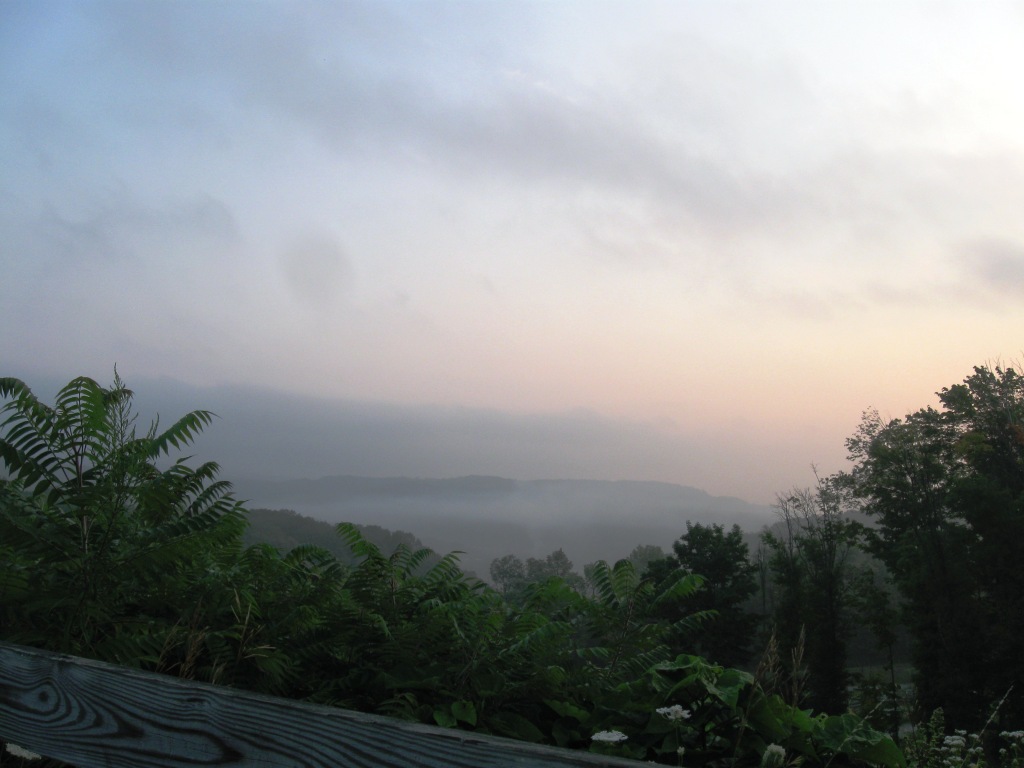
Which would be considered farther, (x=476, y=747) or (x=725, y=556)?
(x=725, y=556)

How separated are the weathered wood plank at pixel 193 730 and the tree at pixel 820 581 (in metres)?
52.0

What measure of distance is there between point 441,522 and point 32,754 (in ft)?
656

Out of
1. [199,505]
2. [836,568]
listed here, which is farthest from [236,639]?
[836,568]

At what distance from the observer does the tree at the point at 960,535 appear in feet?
147

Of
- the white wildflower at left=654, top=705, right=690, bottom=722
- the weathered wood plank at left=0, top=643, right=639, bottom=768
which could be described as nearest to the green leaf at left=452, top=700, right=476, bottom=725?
the white wildflower at left=654, top=705, right=690, bottom=722

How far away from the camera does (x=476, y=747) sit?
150 centimetres

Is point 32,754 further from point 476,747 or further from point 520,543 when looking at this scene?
point 520,543

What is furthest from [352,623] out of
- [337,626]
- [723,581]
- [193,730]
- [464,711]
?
[723,581]

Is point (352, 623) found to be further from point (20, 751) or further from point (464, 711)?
point (20, 751)

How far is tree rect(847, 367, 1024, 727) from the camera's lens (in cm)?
4469

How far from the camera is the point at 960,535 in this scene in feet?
161

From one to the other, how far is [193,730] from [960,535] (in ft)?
186

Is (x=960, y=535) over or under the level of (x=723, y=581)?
over

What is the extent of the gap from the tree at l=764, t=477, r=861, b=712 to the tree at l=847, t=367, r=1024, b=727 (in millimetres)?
2891
